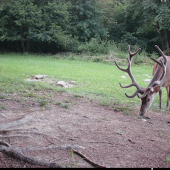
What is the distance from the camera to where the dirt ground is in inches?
115

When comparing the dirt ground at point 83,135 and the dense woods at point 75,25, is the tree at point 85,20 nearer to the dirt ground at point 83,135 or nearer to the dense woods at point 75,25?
the dense woods at point 75,25

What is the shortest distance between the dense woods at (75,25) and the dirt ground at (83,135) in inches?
577

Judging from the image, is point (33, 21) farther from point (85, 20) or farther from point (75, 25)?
point (85, 20)

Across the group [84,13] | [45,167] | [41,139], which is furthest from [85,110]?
[84,13]

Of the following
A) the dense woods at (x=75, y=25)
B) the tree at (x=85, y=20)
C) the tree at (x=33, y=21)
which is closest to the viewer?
the tree at (x=33, y=21)

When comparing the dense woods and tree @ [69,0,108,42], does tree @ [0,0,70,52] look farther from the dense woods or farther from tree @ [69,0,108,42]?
tree @ [69,0,108,42]

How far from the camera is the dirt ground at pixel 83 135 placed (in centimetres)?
293

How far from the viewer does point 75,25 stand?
2242 centimetres

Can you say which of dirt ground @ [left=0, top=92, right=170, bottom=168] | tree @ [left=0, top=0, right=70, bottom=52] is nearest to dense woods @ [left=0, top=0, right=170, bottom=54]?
tree @ [left=0, top=0, right=70, bottom=52]

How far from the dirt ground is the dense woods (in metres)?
14.7

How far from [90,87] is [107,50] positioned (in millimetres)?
12548

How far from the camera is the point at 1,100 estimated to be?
5.48 meters

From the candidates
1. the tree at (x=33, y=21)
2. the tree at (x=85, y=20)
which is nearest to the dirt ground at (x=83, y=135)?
the tree at (x=33, y=21)

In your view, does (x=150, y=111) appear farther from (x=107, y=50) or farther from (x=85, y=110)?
(x=107, y=50)
